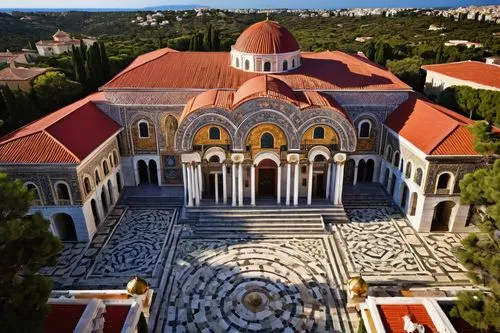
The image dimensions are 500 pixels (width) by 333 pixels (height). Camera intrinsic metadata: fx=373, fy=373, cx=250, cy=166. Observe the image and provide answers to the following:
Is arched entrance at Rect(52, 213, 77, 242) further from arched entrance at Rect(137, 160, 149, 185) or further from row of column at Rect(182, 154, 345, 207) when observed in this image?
row of column at Rect(182, 154, 345, 207)

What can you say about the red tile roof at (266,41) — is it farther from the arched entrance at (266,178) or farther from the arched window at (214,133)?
the arched entrance at (266,178)

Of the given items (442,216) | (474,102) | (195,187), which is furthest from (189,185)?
(474,102)

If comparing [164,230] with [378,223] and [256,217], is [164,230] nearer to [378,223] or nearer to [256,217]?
[256,217]

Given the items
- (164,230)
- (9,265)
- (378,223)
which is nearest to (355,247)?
(378,223)

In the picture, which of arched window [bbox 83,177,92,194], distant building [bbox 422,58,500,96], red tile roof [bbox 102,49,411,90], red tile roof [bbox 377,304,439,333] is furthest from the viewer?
distant building [bbox 422,58,500,96]

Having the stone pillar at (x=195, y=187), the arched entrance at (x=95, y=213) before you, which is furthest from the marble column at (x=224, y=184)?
the arched entrance at (x=95, y=213)

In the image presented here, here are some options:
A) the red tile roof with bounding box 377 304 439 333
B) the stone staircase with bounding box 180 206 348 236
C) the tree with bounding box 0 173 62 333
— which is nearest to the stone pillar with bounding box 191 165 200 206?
the stone staircase with bounding box 180 206 348 236
